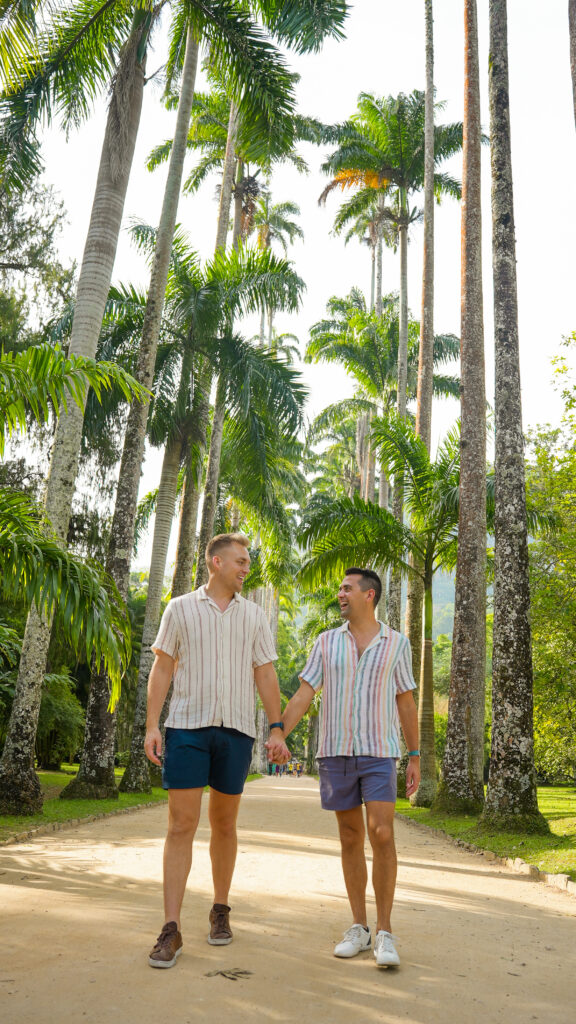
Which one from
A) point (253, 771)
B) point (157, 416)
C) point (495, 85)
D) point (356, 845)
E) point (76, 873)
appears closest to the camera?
point (356, 845)

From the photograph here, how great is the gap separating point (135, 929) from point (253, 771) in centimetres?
4217

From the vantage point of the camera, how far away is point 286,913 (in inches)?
198

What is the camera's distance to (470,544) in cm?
1390

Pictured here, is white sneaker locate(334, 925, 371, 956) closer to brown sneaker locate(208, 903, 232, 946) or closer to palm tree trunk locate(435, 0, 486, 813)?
brown sneaker locate(208, 903, 232, 946)

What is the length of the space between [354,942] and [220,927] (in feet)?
2.20

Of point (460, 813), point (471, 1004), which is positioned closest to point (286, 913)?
point (471, 1004)

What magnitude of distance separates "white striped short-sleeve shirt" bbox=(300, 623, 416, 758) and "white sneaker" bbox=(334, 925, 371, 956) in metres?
0.85

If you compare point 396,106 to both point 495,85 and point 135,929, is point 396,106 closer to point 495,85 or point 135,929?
point 495,85

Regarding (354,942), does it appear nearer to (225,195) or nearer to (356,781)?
(356,781)

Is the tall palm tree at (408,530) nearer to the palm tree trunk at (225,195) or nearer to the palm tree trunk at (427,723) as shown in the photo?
the palm tree trunk at (427,723)

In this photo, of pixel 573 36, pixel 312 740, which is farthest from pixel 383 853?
pixel 312 740

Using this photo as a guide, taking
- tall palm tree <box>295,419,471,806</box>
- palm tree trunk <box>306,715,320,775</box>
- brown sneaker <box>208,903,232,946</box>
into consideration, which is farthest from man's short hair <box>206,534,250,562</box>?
palm tree trunk <box>306,715,320,775</box>

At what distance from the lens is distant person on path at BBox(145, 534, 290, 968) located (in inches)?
160

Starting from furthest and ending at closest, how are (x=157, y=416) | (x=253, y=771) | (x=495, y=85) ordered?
(x=253, y=771)
(x=157, y=416)
(x=495, y=85)
